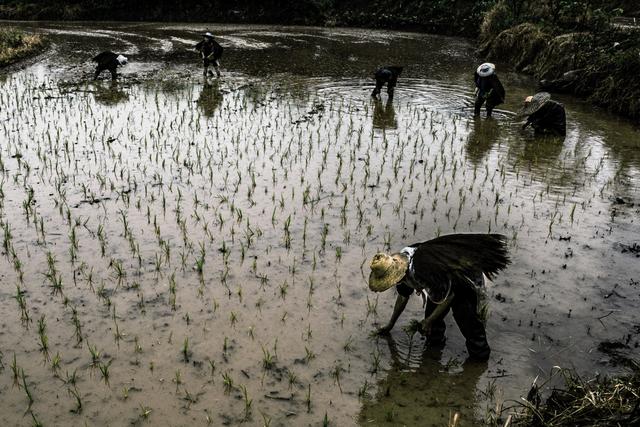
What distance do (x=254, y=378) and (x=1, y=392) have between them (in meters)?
1.66

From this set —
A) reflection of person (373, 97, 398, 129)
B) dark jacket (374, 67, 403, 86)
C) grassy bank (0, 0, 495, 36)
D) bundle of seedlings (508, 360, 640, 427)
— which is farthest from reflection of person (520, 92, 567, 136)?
grassy bank (0, 0, 495, 36)

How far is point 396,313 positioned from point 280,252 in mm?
1796

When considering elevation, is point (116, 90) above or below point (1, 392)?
above

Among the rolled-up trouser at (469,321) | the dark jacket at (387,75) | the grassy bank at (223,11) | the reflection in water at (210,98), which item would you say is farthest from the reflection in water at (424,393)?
the grassy bank at (223,11)

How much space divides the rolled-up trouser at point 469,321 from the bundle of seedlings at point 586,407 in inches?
22.8

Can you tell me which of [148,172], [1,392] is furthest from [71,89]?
[1,392]

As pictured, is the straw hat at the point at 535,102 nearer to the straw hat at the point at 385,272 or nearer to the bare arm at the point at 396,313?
the bare arm at the point at 396,313

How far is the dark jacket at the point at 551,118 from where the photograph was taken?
935 cm

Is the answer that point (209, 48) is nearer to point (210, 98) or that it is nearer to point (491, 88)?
point (210, 98)

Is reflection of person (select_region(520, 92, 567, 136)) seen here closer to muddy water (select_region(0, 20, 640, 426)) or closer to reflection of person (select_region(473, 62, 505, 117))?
muddy water (select_region(0, 20, 640, 426))

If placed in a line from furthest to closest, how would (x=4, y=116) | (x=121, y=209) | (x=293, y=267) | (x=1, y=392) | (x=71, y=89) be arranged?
(x=71, y=89) → (x=4, y=116) → (x=121, y=209) → (x=293, y=267) → (x=1, y=392)

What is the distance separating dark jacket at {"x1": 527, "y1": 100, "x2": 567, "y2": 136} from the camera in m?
9.35

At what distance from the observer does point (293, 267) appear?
5.10m

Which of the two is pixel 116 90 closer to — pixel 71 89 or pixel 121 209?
pixel 71 89
